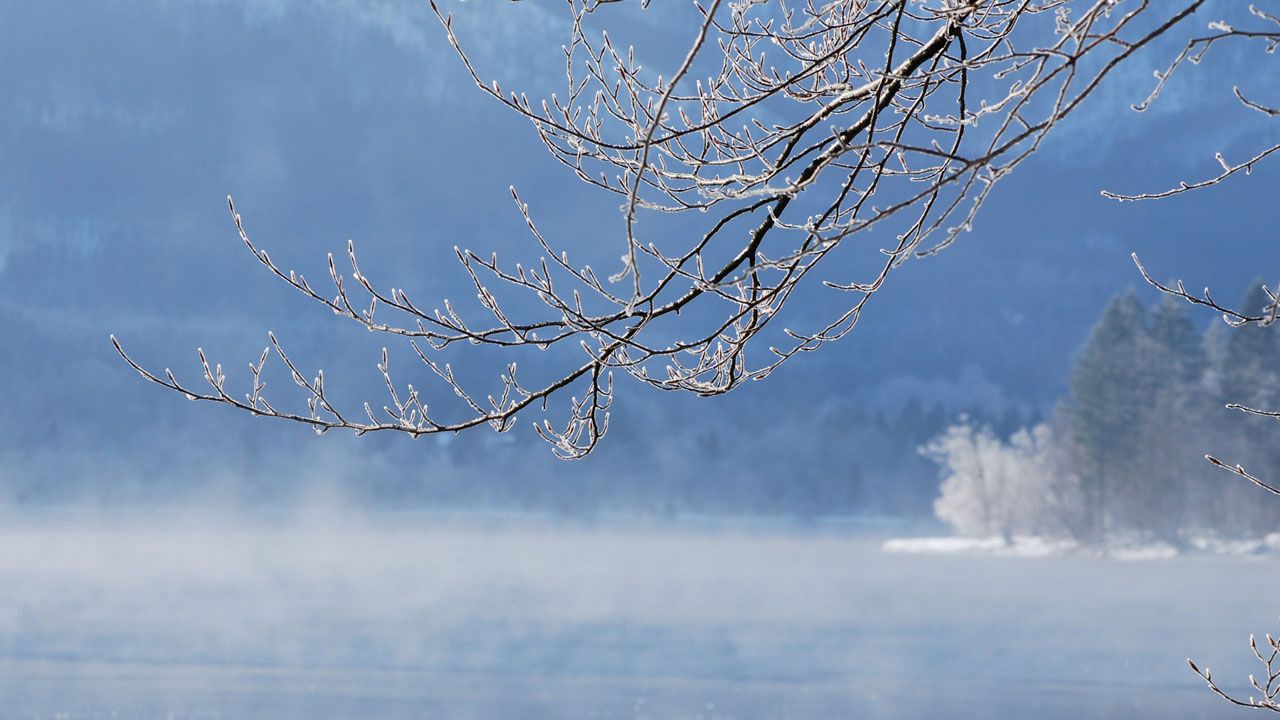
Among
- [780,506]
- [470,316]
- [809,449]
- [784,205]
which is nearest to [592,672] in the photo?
[784,205]

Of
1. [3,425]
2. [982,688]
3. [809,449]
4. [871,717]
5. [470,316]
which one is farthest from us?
[470,316]

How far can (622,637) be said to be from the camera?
29.5 m

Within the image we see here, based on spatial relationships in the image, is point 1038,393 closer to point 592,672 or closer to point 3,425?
point 3,425

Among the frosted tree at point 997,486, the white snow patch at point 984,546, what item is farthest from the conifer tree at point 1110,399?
the white snow patch at point 984,546

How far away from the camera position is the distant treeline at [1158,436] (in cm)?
5531

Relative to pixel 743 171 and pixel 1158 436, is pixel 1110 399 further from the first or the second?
pixel 743 171

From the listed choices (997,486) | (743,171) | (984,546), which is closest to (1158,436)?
(997,486)

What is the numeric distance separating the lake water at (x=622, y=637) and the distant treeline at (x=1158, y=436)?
276 cm

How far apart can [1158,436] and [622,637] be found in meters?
35.7

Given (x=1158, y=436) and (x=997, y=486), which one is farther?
(x=997, y=486)

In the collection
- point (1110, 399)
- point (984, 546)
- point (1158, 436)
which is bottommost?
point (984, 546)

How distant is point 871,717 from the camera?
20406 mm

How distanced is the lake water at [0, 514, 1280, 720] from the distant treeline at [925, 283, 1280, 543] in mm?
2757

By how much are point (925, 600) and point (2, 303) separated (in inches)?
6546
